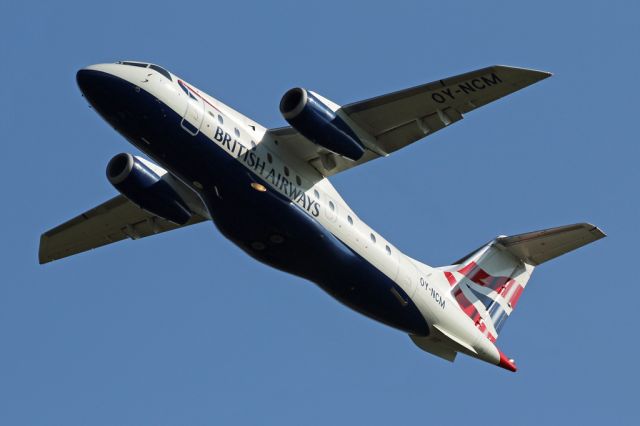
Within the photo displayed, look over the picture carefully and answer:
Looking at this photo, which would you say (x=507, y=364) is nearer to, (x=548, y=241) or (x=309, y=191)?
(x=548, y=241)

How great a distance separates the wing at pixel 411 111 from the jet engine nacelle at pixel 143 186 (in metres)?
2.39

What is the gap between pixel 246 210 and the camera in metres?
20.7

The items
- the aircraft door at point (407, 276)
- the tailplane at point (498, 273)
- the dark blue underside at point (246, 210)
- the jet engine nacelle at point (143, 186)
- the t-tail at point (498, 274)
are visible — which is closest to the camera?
the dark blue underside at point (246, 210)

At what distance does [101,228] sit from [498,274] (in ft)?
26.7

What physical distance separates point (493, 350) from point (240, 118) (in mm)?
6857

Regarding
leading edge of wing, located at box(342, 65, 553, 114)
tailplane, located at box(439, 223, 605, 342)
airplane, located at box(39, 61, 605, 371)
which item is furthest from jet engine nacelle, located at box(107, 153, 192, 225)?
tailplane, located at box(439, 223, 605, 342)

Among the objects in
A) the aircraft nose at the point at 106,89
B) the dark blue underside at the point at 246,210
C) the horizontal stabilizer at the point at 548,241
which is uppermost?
the horizontal stabilizer at the point at 548,241

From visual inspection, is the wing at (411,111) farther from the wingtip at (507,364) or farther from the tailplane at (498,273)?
the wingtip at (507,364)

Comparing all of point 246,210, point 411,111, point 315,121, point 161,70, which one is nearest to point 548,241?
point 411,111

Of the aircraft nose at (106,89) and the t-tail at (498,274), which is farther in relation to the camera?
the t-tail at (498,274)

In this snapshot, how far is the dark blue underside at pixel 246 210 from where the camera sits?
1986 cm

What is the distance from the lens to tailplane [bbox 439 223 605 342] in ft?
79.3

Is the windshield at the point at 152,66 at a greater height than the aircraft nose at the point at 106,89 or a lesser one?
greater

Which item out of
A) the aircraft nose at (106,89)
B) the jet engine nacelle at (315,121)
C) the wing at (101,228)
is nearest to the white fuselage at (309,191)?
A: the aircraft nose at (106,89)
